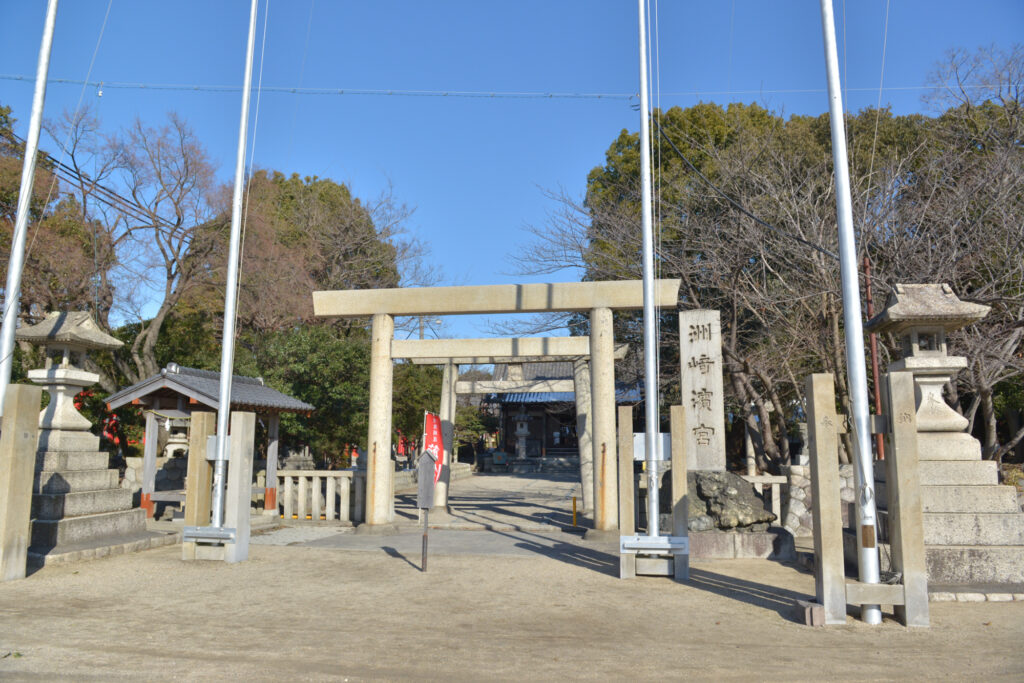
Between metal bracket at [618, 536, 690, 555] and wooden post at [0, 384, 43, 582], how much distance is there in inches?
267

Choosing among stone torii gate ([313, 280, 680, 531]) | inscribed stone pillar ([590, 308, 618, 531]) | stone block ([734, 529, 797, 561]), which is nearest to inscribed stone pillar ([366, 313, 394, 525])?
stone torii gate ([313, 280, 680, 531])

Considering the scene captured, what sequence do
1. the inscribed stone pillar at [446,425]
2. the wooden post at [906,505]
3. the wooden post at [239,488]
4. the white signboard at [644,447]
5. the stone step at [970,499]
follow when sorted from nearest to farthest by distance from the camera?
the wooden post at [906,505], the stone step at [970,499], the white signboard at [644,447], the wooden post at [239,488], the inscribed stone pillar at [446,425]

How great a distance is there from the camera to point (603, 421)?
35.2ft

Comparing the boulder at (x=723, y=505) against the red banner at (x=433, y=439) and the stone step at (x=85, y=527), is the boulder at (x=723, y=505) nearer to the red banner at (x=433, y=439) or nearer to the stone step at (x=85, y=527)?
the red banner at (x=433, y=439)

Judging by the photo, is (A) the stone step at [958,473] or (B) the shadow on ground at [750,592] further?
(A) the stone step at [958,473]

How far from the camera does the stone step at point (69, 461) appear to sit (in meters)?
9.08

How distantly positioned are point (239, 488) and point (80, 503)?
234 cm

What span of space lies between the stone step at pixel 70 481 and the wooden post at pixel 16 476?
1.12 metres

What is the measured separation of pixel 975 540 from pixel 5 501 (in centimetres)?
1061

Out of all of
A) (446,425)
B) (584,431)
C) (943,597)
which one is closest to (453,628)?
(943,597)

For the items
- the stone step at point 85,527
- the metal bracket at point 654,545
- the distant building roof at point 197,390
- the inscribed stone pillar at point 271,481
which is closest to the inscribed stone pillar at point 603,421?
the metal bracket at point 654,545

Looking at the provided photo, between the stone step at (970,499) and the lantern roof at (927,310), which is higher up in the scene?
the lantern roof at (927,310)

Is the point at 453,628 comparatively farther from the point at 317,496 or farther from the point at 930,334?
the point at 317,496

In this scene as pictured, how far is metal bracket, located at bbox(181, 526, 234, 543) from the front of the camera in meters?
8.72
